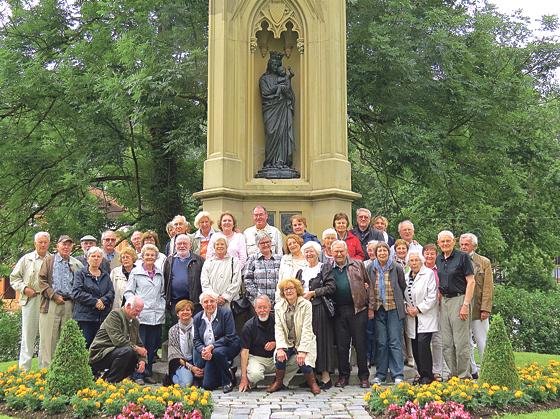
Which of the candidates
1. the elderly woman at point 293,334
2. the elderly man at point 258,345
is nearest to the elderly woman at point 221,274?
the elderly man at point 258,345

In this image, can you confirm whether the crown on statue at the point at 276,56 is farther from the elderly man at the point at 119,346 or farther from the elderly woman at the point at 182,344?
the elderly man at the point at 119,346

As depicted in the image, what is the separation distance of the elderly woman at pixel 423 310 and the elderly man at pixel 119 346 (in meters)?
3.11

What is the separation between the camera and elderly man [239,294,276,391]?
6.66 metres

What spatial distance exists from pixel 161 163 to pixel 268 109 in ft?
17.5

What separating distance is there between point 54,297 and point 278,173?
381 cm

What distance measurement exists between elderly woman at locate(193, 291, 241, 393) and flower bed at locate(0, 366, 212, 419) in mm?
874

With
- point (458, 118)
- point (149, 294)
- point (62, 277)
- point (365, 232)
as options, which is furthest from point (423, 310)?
point (458, 118)

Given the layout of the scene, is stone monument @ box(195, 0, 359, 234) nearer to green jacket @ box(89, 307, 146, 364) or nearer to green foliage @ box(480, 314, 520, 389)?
green jacket @ box(89, 307, 146, 364)

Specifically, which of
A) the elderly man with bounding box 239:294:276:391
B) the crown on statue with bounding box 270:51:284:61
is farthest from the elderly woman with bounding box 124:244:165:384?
the crown on statue with bounding box 270:51:284:61

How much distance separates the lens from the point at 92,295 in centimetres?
707

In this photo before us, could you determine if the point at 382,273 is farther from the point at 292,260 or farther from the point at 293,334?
the point at 293,334

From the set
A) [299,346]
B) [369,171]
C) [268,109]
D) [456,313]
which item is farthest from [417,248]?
[369,171]

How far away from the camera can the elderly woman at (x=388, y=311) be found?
22.6 ft

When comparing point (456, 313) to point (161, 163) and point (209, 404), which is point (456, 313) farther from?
point (161, 163)
